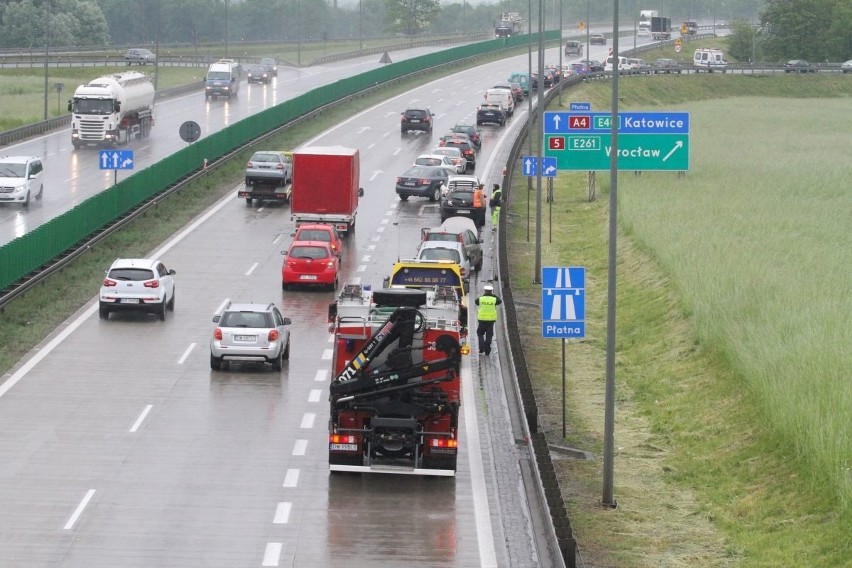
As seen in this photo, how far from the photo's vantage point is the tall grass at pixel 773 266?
90.8 ft

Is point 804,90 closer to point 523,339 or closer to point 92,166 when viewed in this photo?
point 92,166

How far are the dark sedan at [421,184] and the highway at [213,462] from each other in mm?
14339

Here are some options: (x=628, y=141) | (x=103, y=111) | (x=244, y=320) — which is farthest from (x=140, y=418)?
(x=103, y=111)

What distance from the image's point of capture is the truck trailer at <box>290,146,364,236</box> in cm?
5269

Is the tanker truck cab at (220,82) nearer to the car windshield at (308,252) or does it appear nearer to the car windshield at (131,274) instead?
the car windshield at (308,252)

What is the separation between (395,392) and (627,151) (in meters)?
15.8

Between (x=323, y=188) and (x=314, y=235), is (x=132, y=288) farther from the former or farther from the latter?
(x=323, y=188)

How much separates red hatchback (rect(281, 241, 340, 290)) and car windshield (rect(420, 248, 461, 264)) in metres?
2.83

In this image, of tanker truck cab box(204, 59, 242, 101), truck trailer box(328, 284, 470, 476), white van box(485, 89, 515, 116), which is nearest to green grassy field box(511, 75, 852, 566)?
truck trailer box(328, 284, 470, 476)

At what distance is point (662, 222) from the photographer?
54.4 meters

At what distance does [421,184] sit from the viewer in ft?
201

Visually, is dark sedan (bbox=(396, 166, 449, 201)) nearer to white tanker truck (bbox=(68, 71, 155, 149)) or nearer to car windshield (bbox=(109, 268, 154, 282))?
white tanker truck (bbox=(68, 71, 155, 149))

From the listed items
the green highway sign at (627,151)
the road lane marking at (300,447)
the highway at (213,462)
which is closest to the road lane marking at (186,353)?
the highway at (213,462)

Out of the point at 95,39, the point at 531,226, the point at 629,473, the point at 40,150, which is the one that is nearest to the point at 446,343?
the point at 629,473
